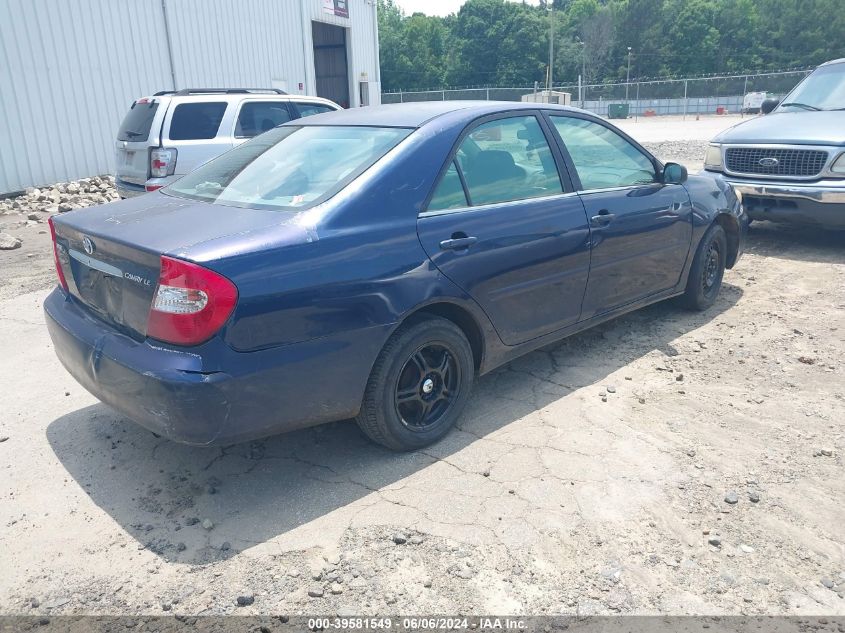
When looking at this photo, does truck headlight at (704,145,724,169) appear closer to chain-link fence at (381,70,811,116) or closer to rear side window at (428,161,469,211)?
rear side window at (428,161,469,211)

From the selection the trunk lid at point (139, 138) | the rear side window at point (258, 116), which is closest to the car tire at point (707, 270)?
the rear side window at point (258, 116)

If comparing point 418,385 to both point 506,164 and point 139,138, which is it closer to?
point 506,164

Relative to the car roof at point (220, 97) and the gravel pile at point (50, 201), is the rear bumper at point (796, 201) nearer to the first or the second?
the car roof at point (220, 97)

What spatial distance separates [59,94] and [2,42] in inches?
53.1

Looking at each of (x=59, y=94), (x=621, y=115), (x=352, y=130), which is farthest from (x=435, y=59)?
(x=352, y=130)

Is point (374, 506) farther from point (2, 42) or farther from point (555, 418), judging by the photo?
point (2, 42)

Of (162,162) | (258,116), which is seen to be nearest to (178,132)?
(162,162)

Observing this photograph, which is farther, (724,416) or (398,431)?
(724,416)

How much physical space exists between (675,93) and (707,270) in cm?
5019

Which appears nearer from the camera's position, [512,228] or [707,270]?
[512,228]

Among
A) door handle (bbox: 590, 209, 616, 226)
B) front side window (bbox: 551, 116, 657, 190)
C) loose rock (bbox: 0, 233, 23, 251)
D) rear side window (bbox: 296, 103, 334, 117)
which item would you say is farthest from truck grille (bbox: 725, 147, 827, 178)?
loose rock (bbox: 0, 233, 23, 251)

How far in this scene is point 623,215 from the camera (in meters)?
4.55

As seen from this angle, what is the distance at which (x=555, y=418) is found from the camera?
3988 mm

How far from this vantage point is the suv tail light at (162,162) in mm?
8617
